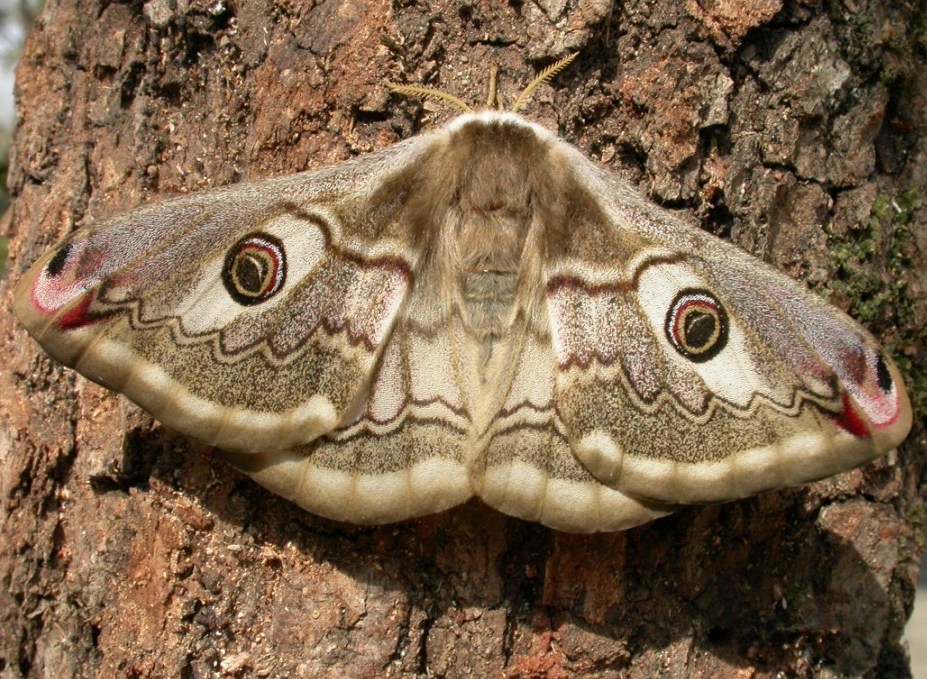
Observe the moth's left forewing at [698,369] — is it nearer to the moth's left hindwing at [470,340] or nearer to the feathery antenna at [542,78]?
the moth's left hindwing at [470,340]

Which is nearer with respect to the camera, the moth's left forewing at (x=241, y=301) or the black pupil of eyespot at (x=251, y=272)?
the moth's left forewing at (x=241, y=301)

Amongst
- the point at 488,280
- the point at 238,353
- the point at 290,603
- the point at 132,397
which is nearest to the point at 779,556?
the point at 488,280

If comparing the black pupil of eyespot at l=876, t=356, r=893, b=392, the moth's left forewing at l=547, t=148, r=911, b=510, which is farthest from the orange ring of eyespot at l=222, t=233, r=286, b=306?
the black pupil of eyespot at l=876, t=356, r=893, b=392

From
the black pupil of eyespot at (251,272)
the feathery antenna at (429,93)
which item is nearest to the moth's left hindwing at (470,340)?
the black pupil of eyespot at (251,272)

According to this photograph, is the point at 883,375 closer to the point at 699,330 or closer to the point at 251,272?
the point at 699,330

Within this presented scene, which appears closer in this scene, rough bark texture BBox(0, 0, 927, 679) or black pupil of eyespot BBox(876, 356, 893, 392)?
black pupil of eyespot BBox(876, 356, 893, 392)

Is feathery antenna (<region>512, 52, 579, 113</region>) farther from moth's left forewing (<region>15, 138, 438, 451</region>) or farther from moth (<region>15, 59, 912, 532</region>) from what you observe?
moth's left forewing (<region>15, 138, 438, 451</region>)

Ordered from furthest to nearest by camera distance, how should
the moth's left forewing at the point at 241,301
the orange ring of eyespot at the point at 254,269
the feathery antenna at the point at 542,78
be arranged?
the feathery antenna at the point at 542,78, the orange ring of eyespot at the point at 254,269, the moth's left forewing at the point at 241,301
